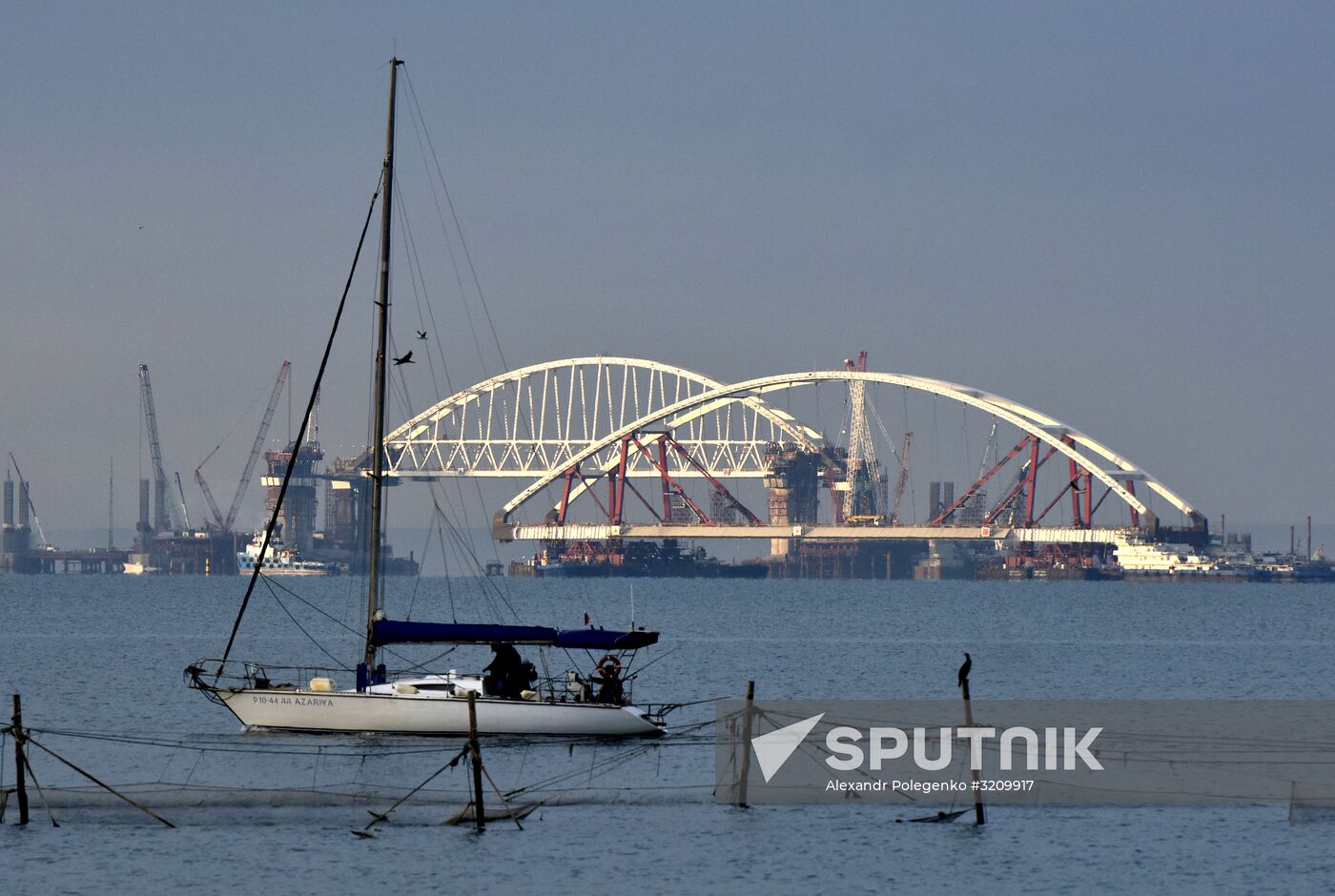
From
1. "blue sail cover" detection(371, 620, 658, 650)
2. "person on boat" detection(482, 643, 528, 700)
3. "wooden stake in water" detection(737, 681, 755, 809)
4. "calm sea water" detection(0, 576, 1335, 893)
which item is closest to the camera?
"calm sea water" detection(0, 576, 1335, 893)

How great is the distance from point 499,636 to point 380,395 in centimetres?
693

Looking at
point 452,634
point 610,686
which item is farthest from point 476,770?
point 452,634

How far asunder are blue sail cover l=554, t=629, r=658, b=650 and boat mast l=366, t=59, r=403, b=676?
176 inches

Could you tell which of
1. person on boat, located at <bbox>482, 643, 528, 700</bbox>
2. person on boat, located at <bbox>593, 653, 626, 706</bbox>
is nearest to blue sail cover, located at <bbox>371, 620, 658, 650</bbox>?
person on boat, located at <bbox>593, 653, 626, 706</bbox>

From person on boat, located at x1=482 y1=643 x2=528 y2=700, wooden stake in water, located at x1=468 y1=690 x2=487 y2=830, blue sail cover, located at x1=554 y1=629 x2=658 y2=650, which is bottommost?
wooden stake in water, located at x1=468 y1=690 x2=487 y2=830

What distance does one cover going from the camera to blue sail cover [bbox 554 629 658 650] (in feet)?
149

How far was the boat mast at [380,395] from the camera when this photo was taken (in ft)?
152

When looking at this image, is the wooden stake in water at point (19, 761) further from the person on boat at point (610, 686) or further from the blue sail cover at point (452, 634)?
the person on boat at point (610, 686)

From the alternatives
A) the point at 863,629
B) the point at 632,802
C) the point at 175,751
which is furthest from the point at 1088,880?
the point at 863,629

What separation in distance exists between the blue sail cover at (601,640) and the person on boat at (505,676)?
1.68 m

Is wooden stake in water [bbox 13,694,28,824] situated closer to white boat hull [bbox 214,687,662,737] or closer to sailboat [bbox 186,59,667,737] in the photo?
sailboat [bbox 186,59,667,737]

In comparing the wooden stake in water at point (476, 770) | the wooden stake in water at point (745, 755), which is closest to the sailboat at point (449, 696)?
the wooden stake in water at point (745, 755)

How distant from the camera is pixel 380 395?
48281 mm

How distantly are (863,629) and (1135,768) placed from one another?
76886 mm
